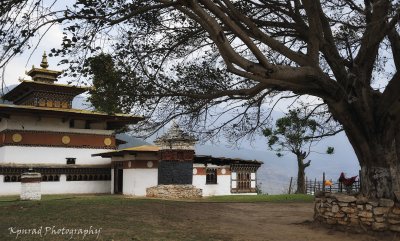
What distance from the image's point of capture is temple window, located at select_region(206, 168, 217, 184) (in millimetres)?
29972

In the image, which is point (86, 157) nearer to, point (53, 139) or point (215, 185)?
Answer: point (53, 139)

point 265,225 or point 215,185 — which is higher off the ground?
point 215,185

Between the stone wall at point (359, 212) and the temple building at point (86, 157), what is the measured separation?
13.7 meters

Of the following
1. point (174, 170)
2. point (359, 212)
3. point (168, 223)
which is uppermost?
point (174, 170)

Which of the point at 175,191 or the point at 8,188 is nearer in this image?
the point at 175,191

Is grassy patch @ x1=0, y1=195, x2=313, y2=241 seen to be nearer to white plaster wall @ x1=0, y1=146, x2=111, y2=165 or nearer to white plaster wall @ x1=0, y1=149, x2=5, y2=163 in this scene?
→ white plaster wall @ x1=0, y1=146, x2=111, y2=165

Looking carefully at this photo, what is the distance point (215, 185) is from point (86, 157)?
9200mm

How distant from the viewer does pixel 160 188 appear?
24.2m

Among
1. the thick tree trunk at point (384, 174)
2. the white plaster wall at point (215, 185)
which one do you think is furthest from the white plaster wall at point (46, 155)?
the thick tree trunk at point (384, 174)

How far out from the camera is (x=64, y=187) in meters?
27.8

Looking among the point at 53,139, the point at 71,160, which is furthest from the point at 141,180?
the point at 53,139

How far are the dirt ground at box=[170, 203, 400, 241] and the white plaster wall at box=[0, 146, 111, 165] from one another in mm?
16552

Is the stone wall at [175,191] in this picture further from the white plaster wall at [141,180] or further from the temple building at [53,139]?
the temple building at [53,139]

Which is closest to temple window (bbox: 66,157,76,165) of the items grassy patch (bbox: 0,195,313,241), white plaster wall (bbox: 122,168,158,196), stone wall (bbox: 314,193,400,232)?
white plaster wall (bbox: 122,168,158,196)
